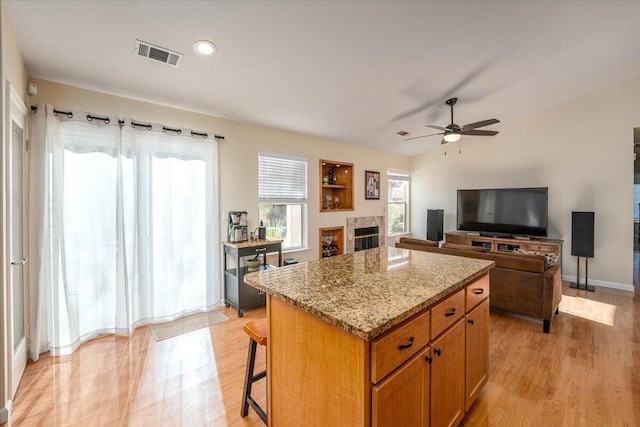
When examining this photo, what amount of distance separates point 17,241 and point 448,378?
10.8 feet

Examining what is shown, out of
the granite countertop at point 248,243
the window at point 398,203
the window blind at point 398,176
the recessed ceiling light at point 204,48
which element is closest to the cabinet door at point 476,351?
the granite countertop at point 248,243

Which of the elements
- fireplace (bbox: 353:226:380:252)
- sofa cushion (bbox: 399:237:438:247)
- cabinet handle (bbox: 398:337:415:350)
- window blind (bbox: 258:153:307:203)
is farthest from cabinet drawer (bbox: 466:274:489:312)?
fireplace (bbox: 353:226:380:252)

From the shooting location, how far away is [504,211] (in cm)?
532

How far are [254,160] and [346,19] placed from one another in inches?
87.9

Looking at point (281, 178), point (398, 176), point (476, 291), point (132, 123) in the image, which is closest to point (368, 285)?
point (476, 291)

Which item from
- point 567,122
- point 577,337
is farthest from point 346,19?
point 567,122

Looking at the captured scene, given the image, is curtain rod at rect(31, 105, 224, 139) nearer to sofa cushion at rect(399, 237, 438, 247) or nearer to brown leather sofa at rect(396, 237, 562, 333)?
sofa cushion at rect(399, 237, 438, 247)

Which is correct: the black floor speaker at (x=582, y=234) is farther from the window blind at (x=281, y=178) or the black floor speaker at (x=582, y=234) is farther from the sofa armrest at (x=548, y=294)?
the window blind at (x=281, y=178)

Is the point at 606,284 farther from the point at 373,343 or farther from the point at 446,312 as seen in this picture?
the point at 373,343

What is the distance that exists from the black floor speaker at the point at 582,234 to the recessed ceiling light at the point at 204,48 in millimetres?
5561

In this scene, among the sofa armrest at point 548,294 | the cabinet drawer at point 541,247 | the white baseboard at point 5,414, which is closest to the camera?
the white baseboard at point 5,414

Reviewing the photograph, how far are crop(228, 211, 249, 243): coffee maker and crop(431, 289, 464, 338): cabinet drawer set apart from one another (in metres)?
2.72

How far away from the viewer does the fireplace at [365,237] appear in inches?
221

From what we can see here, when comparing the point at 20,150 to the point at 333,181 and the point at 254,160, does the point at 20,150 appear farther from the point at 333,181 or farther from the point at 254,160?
the point at 333,181
